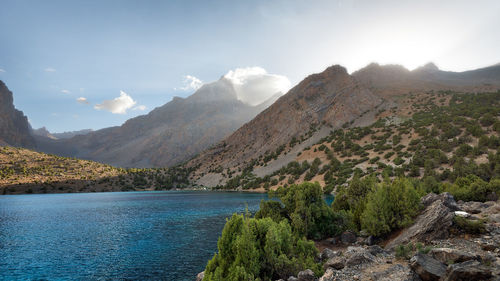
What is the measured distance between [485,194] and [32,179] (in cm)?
14097

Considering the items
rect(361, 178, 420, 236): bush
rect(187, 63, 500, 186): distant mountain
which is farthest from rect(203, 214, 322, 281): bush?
rect(187, 63, 500, 186): distant mountain

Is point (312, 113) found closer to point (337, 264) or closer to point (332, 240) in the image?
point (332, 240)

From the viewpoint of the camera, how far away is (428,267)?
8289 mm

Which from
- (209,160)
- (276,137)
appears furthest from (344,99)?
(209,160)

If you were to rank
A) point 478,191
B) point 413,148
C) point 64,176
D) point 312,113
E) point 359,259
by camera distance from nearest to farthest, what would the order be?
point 359,259 → point 478,191 → point 413,148 → point 64,176 → point 312,113

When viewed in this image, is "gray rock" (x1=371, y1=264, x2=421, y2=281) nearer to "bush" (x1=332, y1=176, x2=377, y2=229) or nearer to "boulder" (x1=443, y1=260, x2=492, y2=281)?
"boulder" (x1=443, y1=260, x2=492, y2=281)

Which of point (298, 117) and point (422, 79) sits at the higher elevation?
point (422, 79)

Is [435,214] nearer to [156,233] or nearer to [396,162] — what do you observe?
[156,233]

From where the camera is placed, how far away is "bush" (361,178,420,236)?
15.9m

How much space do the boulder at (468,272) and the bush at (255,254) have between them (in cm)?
518

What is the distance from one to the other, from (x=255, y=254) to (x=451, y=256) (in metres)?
7.14

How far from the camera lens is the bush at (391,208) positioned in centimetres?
1593

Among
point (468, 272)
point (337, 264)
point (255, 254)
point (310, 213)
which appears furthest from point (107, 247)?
point (468, 272)

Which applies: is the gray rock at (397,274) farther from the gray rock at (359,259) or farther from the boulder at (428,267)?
the gray rock at (359,259)
